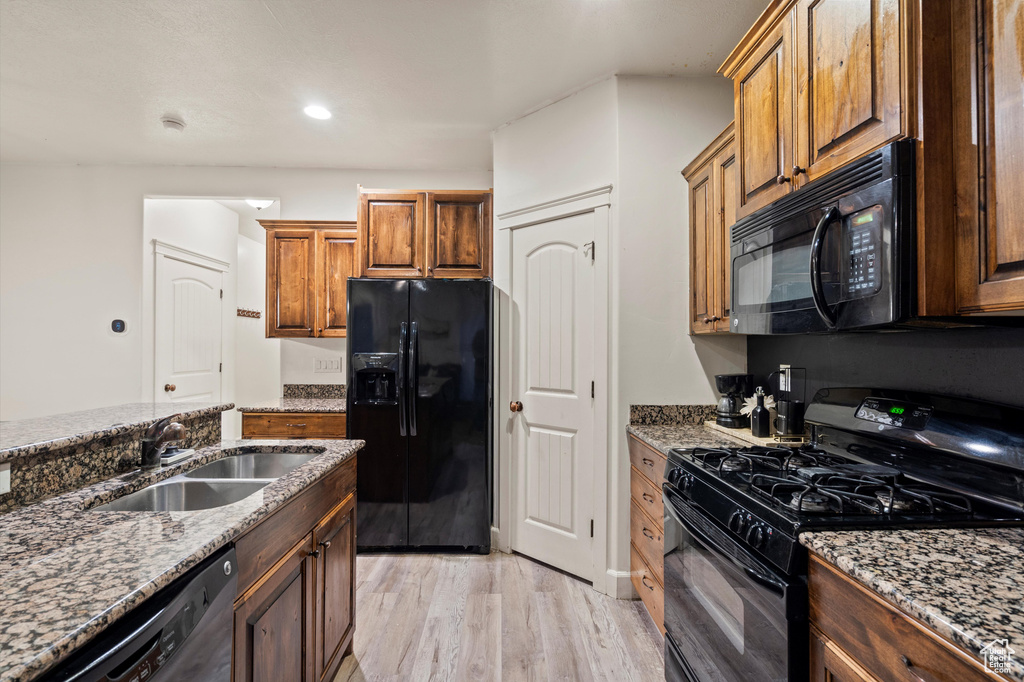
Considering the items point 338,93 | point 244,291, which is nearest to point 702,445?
point 338,93

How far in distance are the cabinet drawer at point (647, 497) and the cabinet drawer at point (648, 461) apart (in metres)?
0.03

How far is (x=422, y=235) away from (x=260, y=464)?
6.26 ft

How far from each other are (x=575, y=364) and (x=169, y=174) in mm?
3669

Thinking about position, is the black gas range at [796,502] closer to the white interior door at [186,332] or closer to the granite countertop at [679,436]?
the granite countertop at [679,436]

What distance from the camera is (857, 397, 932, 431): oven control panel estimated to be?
137 cm

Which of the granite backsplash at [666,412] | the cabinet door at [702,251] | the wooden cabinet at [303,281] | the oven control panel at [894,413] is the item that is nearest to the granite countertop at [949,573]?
the oven control panel at [894,413]

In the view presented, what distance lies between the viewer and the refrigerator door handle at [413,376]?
9.75 ft

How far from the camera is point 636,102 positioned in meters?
2.55

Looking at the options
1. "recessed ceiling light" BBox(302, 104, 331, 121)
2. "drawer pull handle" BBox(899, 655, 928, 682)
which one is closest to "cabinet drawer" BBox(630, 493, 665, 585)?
"drawer pull handle" BBox(899, 655, 928, 682)

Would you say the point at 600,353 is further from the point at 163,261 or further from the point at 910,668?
the point at 163,261

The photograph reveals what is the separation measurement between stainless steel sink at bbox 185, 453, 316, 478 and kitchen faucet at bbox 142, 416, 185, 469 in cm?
25

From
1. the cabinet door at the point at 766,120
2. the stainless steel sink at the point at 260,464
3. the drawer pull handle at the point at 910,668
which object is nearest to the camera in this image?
the drawer pull handle at the point at 910,668

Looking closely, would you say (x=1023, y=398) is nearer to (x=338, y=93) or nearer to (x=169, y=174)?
(x=338, y=93)

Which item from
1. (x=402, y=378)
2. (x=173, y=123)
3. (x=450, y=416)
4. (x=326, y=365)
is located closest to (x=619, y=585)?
(x=450, y=416)
